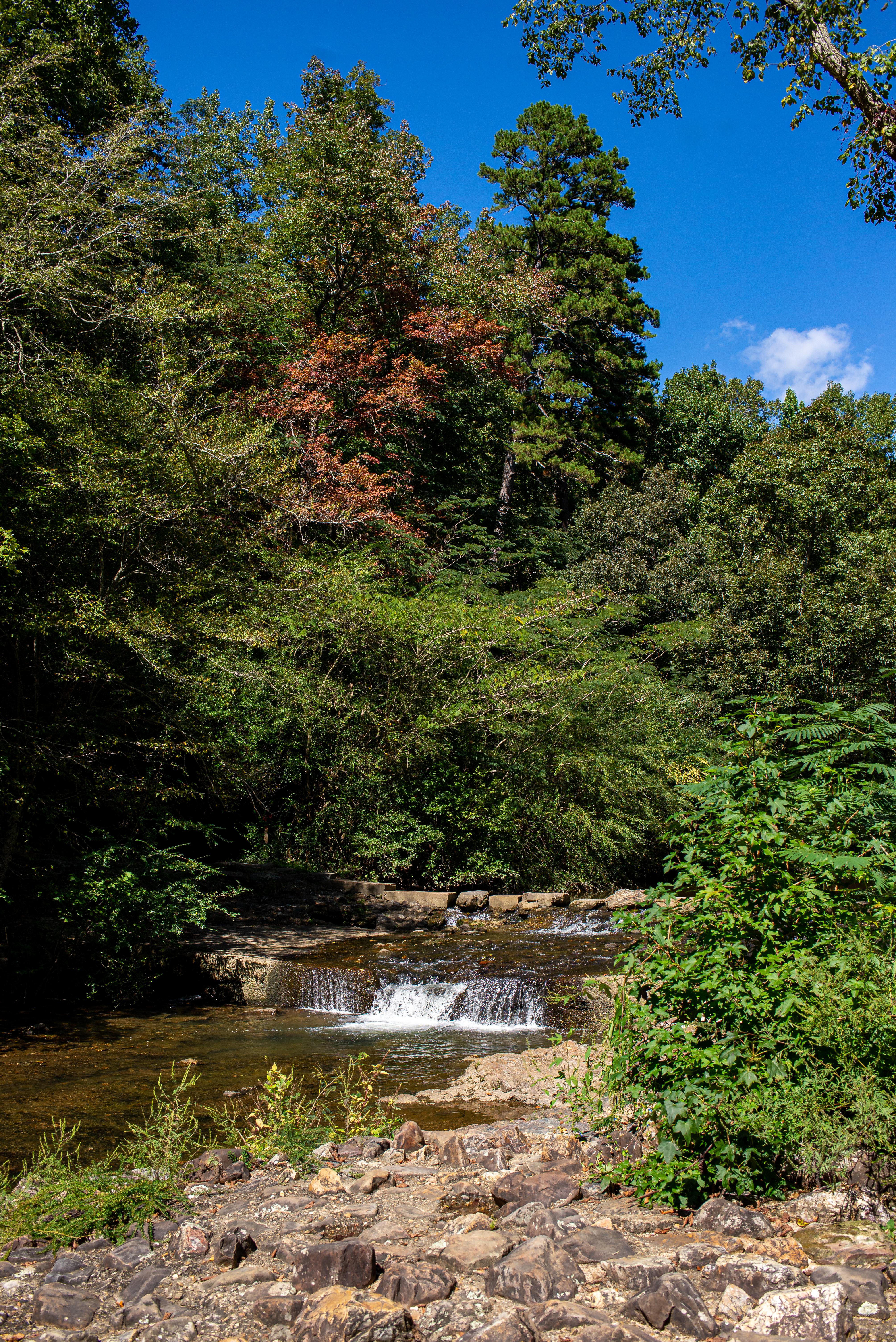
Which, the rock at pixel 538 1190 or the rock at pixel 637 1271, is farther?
the rock at pixel 538 1190

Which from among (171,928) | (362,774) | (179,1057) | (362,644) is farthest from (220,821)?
(179,1057)

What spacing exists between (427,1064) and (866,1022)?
4.68 meters

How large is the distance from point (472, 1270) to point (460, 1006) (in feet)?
18.7

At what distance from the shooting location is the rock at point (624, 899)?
11.6 metres

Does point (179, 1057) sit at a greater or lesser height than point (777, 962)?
lesser

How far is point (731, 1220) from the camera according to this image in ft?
9.30

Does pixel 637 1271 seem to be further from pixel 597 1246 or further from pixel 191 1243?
pixel 191 1243

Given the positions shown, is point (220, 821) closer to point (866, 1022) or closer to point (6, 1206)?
point (6, 1206)

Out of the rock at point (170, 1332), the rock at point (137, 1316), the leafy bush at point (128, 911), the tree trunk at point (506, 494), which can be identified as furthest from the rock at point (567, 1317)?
the tree trunk at point (506, 494)

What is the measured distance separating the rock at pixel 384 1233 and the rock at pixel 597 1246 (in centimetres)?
65

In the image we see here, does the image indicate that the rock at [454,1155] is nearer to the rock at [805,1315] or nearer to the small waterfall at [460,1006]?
the rock at [805,1315]

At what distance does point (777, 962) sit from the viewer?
3133mm

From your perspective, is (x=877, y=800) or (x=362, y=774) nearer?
(x=877, y=800)

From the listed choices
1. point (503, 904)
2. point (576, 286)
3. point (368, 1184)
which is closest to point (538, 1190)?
point (368, 1184)
